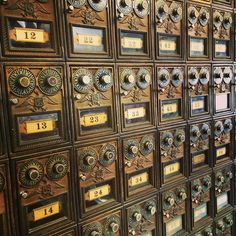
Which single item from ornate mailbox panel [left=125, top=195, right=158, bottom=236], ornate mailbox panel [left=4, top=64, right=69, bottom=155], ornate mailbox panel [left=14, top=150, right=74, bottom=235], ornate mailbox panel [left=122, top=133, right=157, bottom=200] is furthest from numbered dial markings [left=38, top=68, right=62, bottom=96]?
ornate mailbox panel [left=125, top=195, right=158, bottom=236]

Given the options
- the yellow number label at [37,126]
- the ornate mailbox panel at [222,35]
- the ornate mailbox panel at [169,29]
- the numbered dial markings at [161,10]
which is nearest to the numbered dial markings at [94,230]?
the yellow number label at [37,126]

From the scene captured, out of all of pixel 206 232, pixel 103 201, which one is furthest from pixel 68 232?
pixel 206 232

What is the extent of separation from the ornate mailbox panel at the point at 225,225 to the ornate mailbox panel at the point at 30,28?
6.20 feet

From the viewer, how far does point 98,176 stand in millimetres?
1399

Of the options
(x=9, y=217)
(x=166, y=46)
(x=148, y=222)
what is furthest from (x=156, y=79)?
(x=9, y=217)

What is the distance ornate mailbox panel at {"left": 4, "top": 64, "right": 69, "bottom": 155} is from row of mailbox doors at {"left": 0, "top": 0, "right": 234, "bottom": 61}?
0.25 feet

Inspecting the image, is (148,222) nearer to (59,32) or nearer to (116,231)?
(116,231)

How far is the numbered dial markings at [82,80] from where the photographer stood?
1280 millimetres

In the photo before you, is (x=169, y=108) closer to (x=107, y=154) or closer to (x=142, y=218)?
(x=107, y=154)

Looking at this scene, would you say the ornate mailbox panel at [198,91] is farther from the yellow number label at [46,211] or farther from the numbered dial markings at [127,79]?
the yellow number label at [46,211]

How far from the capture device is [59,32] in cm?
121

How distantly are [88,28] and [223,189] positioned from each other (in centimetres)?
173

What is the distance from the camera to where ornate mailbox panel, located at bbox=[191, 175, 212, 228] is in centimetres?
191

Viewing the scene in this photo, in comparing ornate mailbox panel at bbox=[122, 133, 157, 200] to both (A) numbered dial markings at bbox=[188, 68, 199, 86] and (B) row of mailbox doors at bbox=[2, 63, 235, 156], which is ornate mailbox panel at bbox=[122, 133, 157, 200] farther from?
(A) numbered dial markings at bbox=[188, 68, 199, 86]
